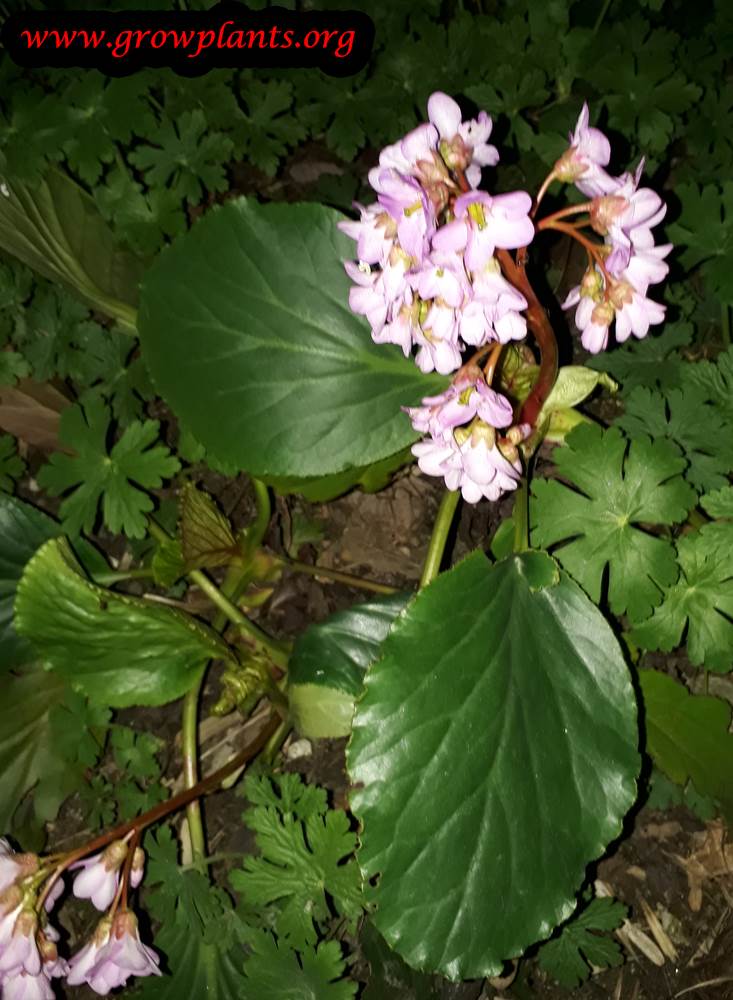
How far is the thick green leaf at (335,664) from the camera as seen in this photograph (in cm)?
112

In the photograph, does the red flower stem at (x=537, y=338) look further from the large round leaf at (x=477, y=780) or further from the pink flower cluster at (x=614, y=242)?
the large round leaf at (x=477, y=780)

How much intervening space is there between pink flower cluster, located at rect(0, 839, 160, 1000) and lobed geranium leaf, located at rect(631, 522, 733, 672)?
2.27 ft

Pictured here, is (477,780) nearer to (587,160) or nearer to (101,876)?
(101,876)

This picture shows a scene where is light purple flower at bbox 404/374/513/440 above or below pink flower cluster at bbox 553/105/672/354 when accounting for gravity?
below

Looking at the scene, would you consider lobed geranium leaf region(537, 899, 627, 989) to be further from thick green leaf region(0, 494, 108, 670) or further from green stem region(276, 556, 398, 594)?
thick green leaf region(0, 494, 108, 670)

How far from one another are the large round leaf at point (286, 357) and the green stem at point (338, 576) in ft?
0.88

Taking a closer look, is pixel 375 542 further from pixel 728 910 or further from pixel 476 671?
pixel 728 910

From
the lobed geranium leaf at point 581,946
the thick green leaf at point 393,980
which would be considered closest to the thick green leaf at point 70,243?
the thick green leaf at point 393,980

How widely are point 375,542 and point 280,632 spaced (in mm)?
211

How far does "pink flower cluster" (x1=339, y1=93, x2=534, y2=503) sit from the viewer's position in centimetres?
75

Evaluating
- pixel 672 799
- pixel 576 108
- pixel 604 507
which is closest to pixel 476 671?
pixel 604 507

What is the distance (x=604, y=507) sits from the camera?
1062mm

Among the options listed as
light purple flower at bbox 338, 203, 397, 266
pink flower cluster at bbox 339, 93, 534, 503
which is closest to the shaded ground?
pink flower cluster at bbox 339, 93, 534, 503

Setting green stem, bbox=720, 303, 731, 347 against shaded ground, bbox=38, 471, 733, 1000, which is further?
green stem, bbox=720, 303, 731, 347
